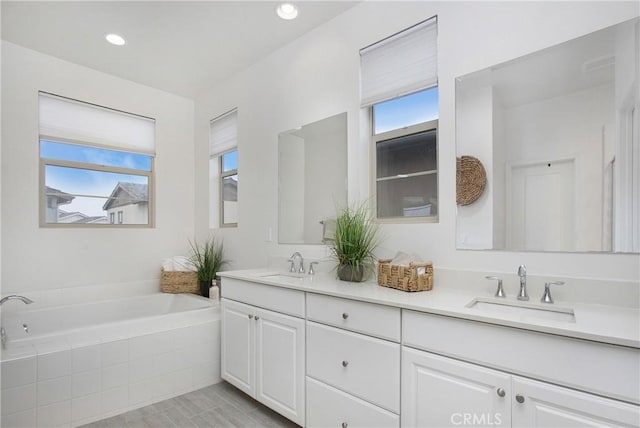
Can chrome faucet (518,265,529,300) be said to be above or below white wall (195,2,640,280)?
below

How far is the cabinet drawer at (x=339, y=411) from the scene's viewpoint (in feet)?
4.63

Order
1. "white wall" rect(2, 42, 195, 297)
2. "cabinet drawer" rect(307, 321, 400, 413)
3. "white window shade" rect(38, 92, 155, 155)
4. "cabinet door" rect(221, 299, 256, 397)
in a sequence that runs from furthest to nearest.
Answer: "white window shade" rect(38, 92, 155, 155)
"white wall" rect(2, 42, 195, 297)
"cabinet door" rect(221, 299, 256, 397)
"cabinet drawer" rect(307, 321, 400, 413)

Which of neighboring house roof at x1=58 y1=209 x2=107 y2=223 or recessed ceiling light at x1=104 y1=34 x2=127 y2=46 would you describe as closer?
recessed ceiling light at x1=104 y1=34 x2=127 y2=46

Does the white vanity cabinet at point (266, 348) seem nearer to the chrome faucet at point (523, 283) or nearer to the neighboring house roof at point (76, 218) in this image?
the chrome faucet at point (523, 283)

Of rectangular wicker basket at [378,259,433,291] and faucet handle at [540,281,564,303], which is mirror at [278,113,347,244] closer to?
rectangular wicker basket at [378,259,433,291]

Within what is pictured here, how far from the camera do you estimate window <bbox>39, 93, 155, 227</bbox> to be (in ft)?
9.66

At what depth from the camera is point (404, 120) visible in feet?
6.61

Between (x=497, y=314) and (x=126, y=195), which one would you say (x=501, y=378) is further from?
(x=126, y=195)

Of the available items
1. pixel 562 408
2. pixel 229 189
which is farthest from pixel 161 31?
pixel 562 408

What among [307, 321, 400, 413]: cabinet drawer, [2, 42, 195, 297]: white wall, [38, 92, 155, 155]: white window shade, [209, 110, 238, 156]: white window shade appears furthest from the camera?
[209, 110, 238, 156]: white window shade

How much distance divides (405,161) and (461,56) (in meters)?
0.61

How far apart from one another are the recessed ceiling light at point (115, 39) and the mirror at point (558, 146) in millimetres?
2551

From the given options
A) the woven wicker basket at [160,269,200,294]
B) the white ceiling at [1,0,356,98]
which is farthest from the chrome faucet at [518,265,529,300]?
the woven wicker basket at [160,269,200,294]

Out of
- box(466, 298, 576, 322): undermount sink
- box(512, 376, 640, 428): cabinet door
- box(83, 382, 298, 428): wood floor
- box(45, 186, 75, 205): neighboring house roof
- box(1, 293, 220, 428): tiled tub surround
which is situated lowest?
box(83, 382, 298, 428): wood floor
